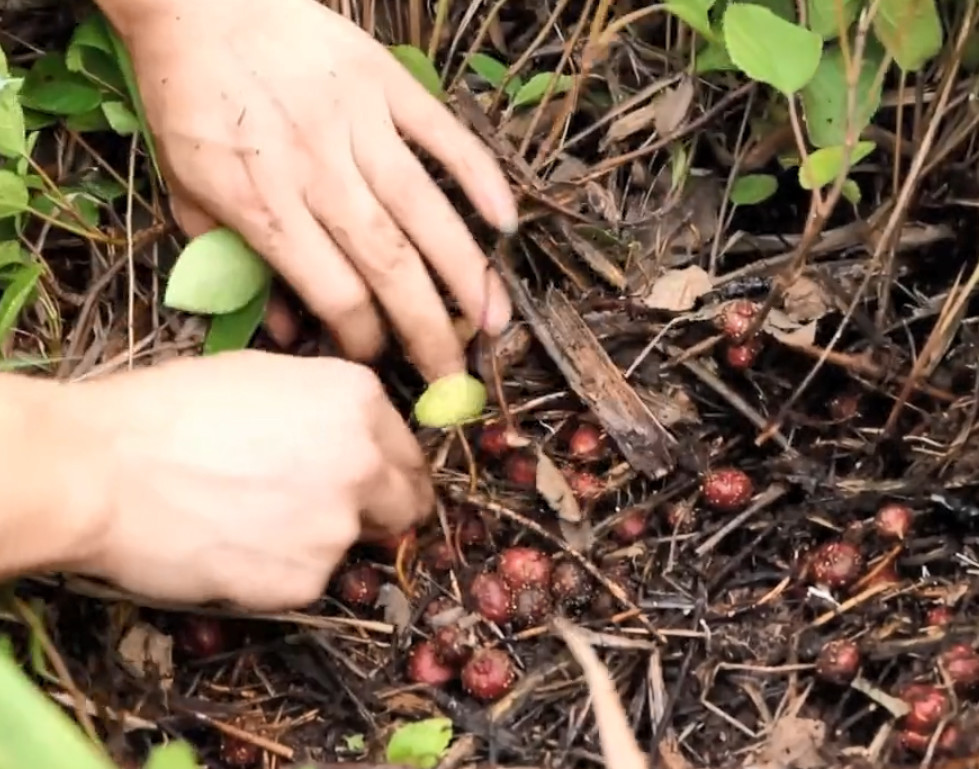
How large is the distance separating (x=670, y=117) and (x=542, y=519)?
1.20 feet

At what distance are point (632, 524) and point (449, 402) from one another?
177 millimetres

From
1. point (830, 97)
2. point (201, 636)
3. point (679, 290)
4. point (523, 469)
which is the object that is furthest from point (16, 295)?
point (830, 97)

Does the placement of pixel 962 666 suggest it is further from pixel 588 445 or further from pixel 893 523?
pixel 588 445

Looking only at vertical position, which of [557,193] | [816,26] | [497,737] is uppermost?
[816,26]

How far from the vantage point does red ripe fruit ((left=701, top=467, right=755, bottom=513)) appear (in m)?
0.95

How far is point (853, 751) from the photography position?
33.6 inches

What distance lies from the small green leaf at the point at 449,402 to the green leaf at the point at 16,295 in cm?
33

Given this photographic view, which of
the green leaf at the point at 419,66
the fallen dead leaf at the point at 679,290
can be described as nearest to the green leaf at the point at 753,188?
the fallen dead leaf at the point at 679,290

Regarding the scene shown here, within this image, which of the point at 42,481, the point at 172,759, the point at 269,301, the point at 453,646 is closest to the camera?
the point at 172,759

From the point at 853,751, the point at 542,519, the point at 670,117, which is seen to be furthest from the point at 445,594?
the point at 670,117

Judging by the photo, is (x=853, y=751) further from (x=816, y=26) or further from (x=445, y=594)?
(x=816, y=26)

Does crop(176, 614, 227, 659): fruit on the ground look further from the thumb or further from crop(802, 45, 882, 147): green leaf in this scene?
crop(802, 45, 882, 147): green leaf

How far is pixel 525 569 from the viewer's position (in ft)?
3.10

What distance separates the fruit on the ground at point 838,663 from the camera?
0.87m
